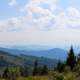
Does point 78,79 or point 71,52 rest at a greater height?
point 71,52

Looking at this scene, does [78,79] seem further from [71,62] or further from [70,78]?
[71,62]

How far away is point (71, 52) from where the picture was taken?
6931cm

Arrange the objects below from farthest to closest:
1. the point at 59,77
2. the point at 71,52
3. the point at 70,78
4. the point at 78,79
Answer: the point at 71,52 < the point at 78,79 < the point at 70,78 < the point at 59,77

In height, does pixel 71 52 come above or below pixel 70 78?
above

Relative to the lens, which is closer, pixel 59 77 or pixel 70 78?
pixel 59 77

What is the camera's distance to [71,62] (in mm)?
63562

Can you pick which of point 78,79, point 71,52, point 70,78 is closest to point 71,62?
point 71,52

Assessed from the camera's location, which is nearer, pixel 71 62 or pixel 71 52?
pixel 71 62

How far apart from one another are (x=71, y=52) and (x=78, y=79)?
3795 cm

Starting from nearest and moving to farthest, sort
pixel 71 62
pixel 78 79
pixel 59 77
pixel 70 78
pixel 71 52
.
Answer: pixel 59 77 < pixel 70 78 < pixel 78 79 < pixel 71 62 < pixel 71 52

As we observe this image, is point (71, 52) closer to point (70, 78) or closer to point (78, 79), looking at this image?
point (78, 79)

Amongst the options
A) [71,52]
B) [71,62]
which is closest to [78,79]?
[71,62]

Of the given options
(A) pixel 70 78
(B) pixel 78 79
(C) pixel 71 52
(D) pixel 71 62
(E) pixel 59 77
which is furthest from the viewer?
(C) pixel 71 52

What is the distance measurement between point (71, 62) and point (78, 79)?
3214cm
